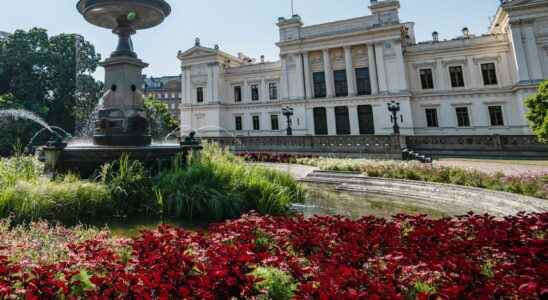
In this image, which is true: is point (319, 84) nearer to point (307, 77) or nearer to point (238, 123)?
point (307, 77)

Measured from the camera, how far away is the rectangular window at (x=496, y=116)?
105 ft

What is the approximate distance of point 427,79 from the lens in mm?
35344

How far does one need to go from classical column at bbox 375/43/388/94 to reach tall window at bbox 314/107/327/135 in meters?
7.29

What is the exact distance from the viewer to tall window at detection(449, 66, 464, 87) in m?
34.0

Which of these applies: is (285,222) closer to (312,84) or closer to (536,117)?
(536,117)

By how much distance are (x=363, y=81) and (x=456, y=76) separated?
1060 centimetres

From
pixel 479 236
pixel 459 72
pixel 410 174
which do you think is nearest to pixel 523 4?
pixel 459 72

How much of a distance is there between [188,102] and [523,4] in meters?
40.9

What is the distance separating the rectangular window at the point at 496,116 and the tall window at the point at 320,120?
18.4 metres

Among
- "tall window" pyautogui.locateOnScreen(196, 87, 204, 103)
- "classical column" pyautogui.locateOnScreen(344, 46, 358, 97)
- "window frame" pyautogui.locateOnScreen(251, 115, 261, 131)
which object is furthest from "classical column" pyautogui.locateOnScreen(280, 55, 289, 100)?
"tall window" pyautogui.locateOnScreen(196, 87, 204, 103)

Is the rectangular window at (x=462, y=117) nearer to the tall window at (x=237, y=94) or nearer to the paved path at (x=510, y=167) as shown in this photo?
the paved path at (x=510, y=167)

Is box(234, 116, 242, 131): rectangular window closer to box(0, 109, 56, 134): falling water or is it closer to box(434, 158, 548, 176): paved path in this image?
box(0, 109, 56, 134): falling water

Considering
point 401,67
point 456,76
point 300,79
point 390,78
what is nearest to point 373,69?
point 390,78

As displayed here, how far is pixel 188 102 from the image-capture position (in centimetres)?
4278
